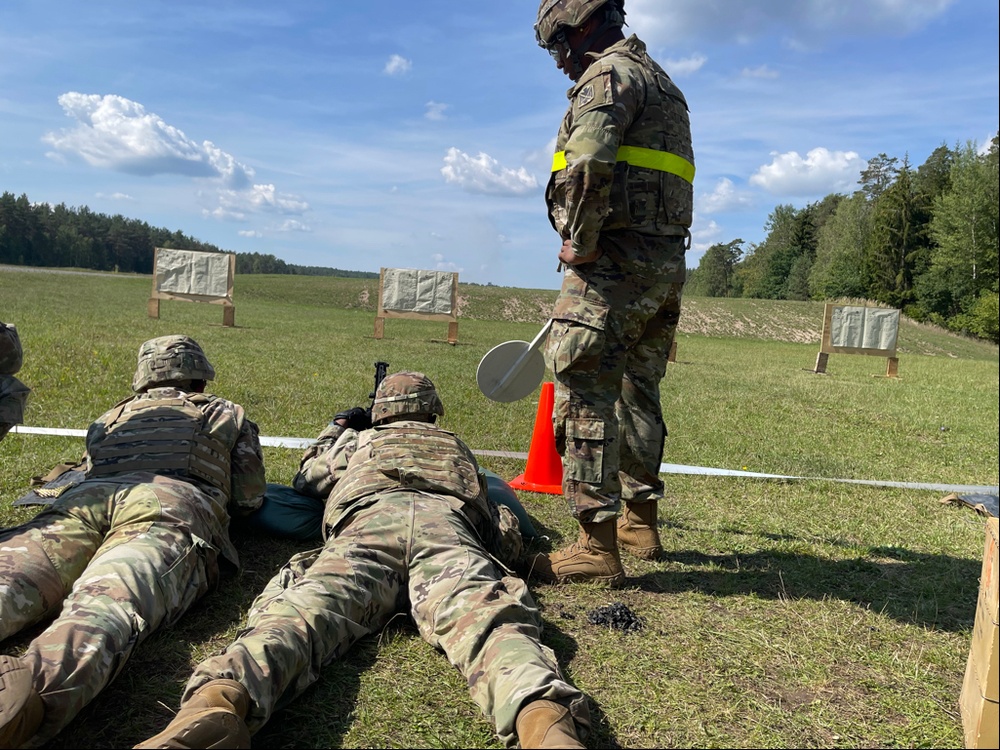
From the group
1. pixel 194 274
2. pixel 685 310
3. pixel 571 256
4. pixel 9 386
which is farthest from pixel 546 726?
pixel 685 310

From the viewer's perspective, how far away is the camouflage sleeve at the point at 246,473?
11.7ft

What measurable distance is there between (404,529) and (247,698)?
0.93 meters

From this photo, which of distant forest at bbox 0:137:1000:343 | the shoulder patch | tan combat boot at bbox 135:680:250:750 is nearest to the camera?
tan combat boot at bbox 135:680:250:750

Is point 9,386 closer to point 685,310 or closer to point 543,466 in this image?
point 543,466

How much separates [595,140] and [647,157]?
342 millimetres

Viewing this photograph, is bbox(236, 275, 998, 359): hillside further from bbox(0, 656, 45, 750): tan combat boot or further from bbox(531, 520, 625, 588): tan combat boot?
bbox(0, 656, 45, 750): tan combat boot

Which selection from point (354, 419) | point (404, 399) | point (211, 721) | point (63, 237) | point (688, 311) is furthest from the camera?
point (688, 311)

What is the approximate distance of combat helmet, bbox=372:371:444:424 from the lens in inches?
140

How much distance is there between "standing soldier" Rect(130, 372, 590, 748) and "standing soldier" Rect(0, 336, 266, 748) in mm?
360

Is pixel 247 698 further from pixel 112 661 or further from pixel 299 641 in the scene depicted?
pixel 112 661

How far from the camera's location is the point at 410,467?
3176mm

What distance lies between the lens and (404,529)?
9.26ft

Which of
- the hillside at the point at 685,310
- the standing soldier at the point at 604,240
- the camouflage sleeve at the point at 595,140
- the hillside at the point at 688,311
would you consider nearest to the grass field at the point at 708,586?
the standing soldier at the point at 604,240

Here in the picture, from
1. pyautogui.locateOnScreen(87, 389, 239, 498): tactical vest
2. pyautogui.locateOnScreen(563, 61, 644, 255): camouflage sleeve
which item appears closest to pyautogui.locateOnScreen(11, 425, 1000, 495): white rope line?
pyautogui.locateOnScreen(87, 389, 239, 498): tactical vest
